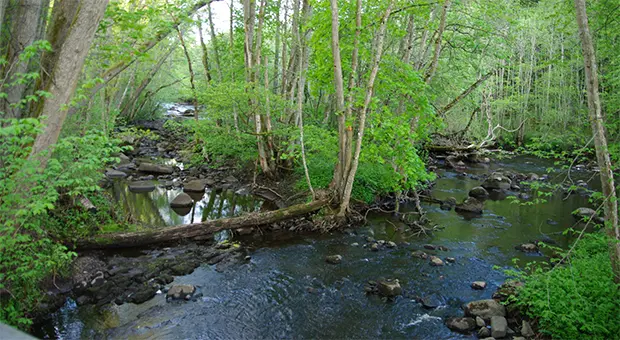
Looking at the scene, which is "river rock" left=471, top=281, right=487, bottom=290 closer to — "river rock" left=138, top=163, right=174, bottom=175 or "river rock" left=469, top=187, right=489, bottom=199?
"river rock" left=469, top=187, right=489, bottom=199

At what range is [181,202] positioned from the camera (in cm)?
1221

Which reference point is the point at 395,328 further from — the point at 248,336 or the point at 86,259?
the point at 86,259

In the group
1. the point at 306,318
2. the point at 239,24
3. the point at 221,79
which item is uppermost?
the point at 239,24

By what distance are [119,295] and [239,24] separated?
1169 centimetres

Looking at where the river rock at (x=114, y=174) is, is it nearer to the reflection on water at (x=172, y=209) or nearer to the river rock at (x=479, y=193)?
the reflection on water at (x=172, y=209)

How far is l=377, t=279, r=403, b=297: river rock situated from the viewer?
6781mm

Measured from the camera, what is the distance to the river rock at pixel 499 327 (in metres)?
5.47

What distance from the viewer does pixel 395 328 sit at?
19.1ft

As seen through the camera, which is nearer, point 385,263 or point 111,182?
point 385,263

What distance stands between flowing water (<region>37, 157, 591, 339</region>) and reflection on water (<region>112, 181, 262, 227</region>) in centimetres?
44

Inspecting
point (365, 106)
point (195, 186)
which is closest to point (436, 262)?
point (365, 106)

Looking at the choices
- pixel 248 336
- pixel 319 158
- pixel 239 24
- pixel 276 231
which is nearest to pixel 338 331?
pixel 248 336

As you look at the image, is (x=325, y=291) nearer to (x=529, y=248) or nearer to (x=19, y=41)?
(x=529, y=248)

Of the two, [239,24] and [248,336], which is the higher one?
[239,24]
